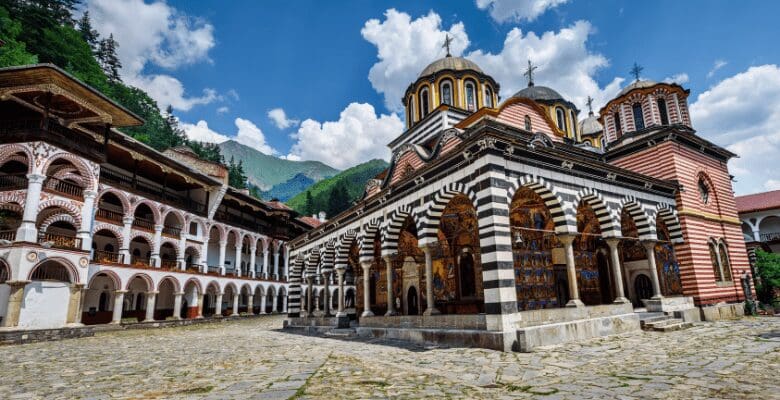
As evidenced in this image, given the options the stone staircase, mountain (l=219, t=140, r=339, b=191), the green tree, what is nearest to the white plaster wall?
the stone staircase

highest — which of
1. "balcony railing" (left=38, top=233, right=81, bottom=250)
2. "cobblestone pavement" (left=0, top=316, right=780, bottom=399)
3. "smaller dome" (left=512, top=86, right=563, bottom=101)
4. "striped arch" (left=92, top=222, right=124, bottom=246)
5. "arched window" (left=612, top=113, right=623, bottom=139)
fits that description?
"smaller dome" (left=512, top=86, right=563, bottom=101)

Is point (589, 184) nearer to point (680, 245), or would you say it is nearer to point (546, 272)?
point (546, 272)

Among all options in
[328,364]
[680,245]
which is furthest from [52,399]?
[680,245]

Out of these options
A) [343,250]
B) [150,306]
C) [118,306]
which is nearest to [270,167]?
[150,306]

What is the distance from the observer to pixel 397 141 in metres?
22.7

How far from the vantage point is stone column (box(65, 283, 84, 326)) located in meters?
18.0

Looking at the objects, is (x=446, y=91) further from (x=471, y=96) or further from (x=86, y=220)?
(x=86, y=220)

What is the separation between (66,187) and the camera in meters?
19.8

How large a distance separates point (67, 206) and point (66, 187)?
1687mm

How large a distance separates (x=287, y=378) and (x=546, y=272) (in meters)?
11.4

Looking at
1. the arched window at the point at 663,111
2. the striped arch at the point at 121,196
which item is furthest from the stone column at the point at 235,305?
the arched window at the point at 663,111

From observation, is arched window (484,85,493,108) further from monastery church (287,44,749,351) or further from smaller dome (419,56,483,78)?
smaller dome (419,56,483,78)

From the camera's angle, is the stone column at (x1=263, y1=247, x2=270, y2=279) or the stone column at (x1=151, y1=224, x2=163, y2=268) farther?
the stone column at (x1=263, y1=247, x2=270, y2=279)

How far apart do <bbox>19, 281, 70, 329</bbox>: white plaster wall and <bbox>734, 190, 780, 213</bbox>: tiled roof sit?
39.3 m
